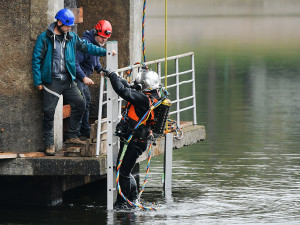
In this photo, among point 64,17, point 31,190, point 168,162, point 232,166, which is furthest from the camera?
point 232,166

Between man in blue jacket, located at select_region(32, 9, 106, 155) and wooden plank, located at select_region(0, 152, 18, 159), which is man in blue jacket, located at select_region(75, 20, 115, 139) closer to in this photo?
man in blue jacket, located at select_region(32, 9, 106, 155)

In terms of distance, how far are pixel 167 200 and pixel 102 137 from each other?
1648 mm

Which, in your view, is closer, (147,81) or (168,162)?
(147,81)

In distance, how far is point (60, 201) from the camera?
50.0ft

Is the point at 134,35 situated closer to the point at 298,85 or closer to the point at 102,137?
the point at 102,137

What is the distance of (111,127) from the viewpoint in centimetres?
1413

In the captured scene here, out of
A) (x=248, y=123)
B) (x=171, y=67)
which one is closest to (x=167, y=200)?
(x=248, y=123)

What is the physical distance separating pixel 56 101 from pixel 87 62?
165 cm

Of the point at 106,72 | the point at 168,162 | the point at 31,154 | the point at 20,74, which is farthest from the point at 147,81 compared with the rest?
the point at 168,162

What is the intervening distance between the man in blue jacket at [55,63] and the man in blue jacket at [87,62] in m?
0.66

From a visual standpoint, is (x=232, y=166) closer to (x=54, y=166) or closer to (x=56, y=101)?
(x=56, y=101)

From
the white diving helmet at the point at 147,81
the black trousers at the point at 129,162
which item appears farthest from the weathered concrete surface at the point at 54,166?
the white diving helmet at the point at 147,81

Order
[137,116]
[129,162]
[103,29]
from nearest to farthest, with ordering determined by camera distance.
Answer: [137,116] → [129,162] → [103,29]

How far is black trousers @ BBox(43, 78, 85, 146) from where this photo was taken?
14.2m
